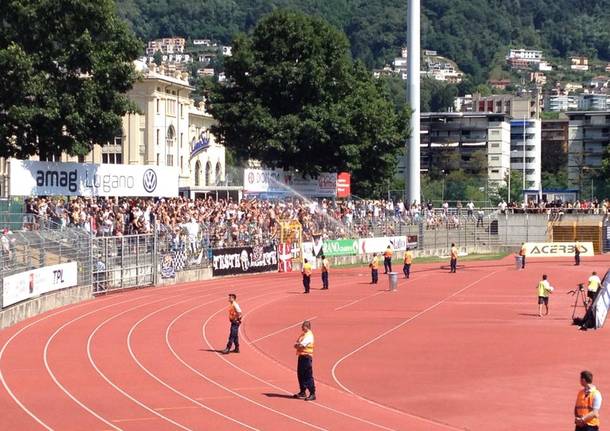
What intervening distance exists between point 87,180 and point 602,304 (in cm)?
1989

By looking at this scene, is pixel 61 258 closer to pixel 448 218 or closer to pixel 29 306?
pixel 29 306

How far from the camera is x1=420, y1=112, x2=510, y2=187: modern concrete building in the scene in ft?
536

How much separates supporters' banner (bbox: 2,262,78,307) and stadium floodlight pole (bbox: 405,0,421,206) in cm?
4176

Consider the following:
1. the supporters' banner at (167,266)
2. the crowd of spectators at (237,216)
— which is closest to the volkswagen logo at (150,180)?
the crowd of spectators at (237,216)

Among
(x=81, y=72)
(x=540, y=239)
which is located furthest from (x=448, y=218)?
(x=81, y=72)

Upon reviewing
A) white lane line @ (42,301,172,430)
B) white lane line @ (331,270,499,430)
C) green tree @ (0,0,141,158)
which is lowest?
white lane line @ (331,270,499,430)

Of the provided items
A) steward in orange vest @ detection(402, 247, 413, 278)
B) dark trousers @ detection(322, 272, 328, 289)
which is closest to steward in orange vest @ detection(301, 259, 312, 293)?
dark trousers @ detection(322, 272, 328, 289)

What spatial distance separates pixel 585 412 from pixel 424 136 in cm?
15251

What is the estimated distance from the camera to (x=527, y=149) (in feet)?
562

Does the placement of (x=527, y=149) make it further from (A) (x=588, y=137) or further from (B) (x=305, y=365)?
(B) (x=305, y=365)

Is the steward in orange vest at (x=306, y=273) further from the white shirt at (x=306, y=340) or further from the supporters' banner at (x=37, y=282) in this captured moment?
the white shirt at (x=306, y=340)

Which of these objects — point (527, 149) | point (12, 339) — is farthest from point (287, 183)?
point (527, 149)

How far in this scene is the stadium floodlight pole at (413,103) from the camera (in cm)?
8106

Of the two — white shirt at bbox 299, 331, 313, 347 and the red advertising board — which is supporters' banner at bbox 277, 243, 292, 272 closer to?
the red advertising board
